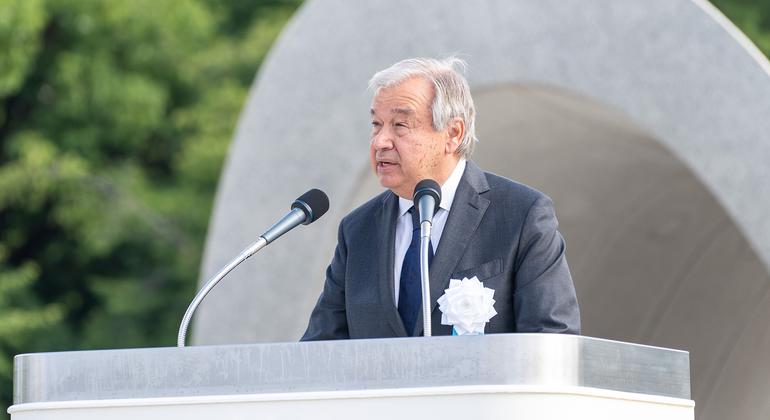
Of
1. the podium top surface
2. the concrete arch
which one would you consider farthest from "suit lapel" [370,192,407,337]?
the concrete arch

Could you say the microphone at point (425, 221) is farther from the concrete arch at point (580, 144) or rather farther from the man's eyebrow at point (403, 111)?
the concrete arch at point (580, 144)

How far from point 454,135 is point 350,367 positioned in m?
0.96

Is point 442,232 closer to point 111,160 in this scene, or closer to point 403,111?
point 403,111

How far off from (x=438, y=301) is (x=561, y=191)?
434cm

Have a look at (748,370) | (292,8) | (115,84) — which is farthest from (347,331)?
(292,8)

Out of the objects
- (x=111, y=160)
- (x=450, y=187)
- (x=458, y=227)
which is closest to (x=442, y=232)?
(x=458, y=227)

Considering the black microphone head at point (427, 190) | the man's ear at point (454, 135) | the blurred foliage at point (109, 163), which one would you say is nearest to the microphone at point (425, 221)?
the black microphone head at point (427, 190)

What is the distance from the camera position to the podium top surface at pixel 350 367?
118 inches

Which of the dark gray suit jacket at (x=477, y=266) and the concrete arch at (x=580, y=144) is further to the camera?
the concrete arch at (x=580, y=144)

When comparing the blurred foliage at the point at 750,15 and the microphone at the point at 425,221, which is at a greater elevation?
the blurred foliage at the point at 750,15

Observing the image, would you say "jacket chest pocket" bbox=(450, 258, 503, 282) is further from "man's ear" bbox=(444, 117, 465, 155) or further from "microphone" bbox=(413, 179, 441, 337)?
"man's ear" bbox=(444, 117, 465, 155)

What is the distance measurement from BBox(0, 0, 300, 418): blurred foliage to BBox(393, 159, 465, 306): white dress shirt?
903cm

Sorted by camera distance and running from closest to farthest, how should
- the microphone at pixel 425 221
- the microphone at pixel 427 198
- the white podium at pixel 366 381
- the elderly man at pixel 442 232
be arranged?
the white podium at pixel 366 381 < the microphone at pixel 425 221 < the microphone at pixel 427 198 < the elderly man at pixel 442 232

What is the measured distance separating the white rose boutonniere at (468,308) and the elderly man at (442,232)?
0.32ft
